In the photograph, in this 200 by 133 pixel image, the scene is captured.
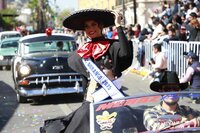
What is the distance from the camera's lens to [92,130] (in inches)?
164

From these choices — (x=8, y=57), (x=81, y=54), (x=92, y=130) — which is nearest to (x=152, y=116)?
(x=92, y=130)

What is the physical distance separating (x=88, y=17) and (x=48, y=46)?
8177 mm

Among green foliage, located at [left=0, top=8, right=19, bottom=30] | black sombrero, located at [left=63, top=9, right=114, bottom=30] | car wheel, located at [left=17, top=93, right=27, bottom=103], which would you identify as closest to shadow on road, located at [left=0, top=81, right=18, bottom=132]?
car wheel, located at [left=17, top=93, right=27, bottom=103]

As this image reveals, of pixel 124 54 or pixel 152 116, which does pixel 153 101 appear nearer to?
pixel 152 116

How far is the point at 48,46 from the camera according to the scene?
43.1 feet

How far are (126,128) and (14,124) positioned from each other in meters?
5.83

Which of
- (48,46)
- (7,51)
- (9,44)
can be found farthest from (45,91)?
(9,44)

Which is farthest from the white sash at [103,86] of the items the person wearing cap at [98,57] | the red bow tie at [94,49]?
the red bow tie at [94,49]

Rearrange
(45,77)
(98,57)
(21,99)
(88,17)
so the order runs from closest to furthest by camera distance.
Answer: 1. (98,57)
2. (88,17)
3. (45,77)
4. (21,99)

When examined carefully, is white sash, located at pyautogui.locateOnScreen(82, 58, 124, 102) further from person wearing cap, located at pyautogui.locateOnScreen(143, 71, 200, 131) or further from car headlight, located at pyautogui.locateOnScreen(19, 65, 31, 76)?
car headlight, located at pyautogui.locateOnScreen(19, 65, 31, 76)

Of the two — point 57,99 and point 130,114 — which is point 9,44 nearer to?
point 57,99

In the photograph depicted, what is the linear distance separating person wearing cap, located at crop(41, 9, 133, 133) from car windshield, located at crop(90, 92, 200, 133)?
1.11 ft

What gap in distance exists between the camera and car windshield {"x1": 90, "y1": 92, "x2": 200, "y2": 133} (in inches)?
165

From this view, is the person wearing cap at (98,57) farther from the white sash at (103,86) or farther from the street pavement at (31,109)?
the street pavement at (31,109)
